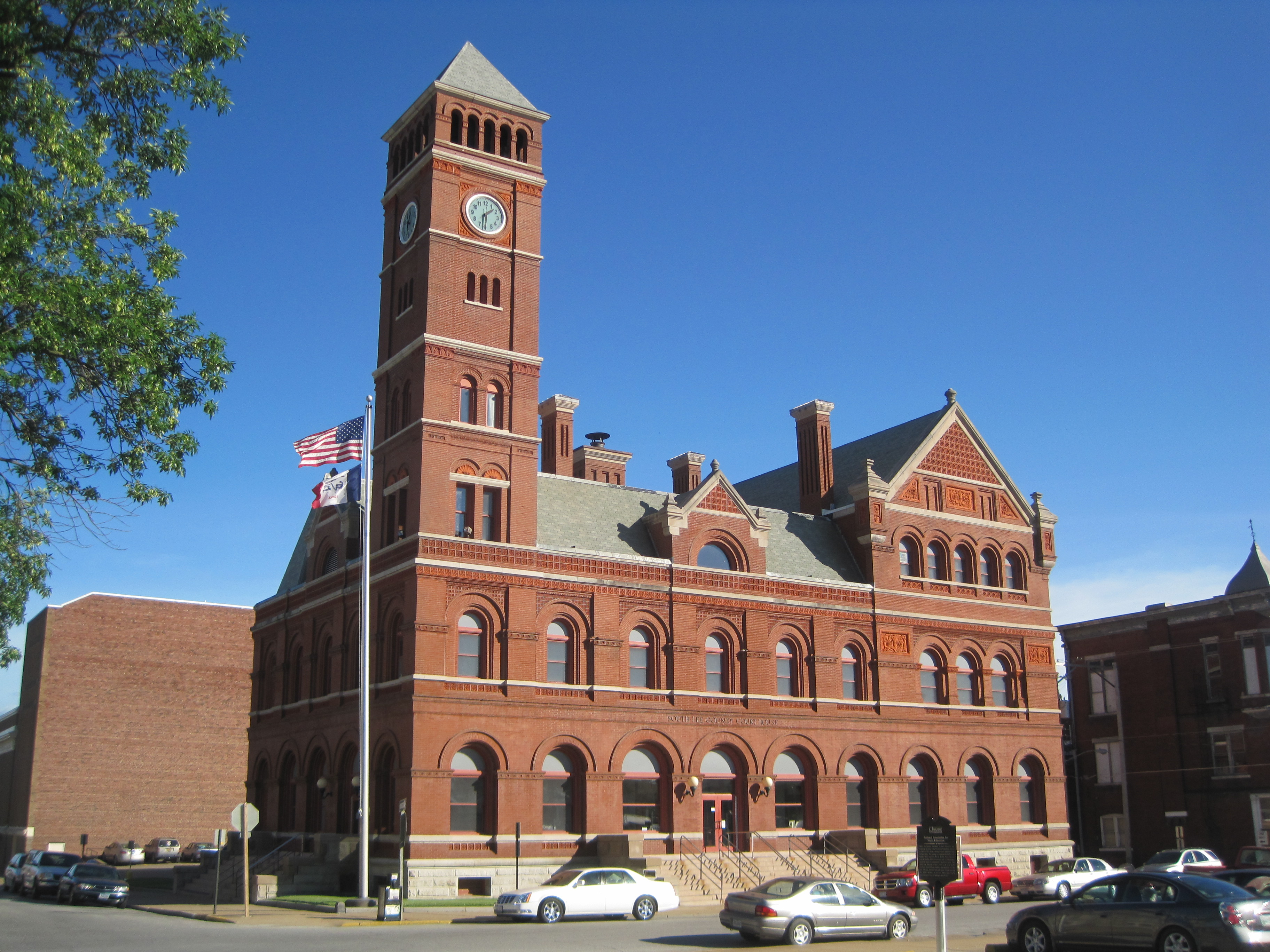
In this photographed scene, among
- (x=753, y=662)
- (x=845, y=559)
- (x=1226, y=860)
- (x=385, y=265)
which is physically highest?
(x=385, y=265)

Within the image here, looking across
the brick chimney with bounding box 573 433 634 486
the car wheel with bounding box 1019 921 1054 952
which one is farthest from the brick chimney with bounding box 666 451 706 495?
the car wheel with bounding box 1019 921 1054 952

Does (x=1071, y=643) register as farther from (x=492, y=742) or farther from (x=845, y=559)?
(x=492, y=742)

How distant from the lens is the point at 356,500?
3738cm

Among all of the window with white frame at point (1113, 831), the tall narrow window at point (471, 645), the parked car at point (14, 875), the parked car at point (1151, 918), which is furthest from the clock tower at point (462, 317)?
the window with white frame at point (1113, 831)

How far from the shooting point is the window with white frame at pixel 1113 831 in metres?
57.4

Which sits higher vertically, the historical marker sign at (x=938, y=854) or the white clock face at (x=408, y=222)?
the white clock face at (x=408, y=222)

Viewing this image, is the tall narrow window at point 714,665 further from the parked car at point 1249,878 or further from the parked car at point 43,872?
the parked car at point 43,872

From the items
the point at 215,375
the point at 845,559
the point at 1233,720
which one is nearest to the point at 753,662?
the point at 845,559

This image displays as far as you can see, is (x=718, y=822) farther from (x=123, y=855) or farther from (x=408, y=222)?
(x=123, y=855)

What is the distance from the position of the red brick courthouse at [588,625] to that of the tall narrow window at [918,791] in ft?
0.45

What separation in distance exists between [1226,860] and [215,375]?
5069 cm

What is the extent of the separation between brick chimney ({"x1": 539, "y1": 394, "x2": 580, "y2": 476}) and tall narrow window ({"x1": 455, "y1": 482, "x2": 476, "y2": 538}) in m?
10.5

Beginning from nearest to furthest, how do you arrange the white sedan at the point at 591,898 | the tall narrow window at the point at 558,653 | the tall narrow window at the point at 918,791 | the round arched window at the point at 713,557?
the white sedan at the point at 591,898, the tall narrow window at the point at 558,653, the round arched window at the point at 713,557, the tall narrow window at the point at 918,791

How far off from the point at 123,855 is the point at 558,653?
115 feet
